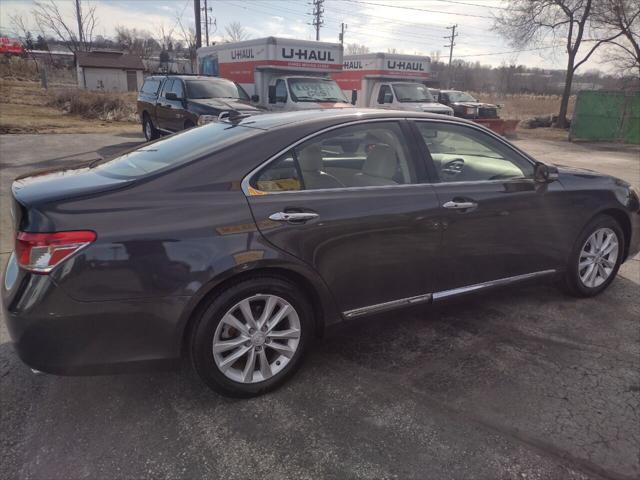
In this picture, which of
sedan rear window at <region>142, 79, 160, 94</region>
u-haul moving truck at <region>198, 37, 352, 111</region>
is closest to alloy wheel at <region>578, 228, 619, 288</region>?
u-haul moving truck at <region>198, 37, 352, 111</region>

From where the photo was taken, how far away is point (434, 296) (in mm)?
3248

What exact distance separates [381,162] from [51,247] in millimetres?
2026

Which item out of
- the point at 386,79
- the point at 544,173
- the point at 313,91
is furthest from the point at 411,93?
the point at 544,173

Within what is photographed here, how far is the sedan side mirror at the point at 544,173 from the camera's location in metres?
3.60

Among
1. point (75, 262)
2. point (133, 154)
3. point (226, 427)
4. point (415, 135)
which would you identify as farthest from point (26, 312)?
point (415, 135)

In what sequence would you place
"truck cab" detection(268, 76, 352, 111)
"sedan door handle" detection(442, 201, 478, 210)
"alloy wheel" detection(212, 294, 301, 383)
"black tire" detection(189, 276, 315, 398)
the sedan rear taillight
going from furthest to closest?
1. "truck cab" detection(268, 76, 352, 111)
2. "sedan door handle" detection(442, 201, 478, 210)
3. "alloy wheel" detection(212, 294, 301, 383)
4. "black tire" detection(189, 276, 315, 398)
5. the sedan rear taillight

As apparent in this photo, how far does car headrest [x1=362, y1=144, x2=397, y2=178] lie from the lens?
317cm

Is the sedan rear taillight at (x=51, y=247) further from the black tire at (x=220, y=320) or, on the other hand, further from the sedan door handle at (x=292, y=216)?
the sedan door handle at (x=292, y=216)

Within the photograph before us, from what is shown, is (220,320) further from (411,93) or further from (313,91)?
(411,93)

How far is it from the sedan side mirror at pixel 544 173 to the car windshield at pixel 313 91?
9.50 metres

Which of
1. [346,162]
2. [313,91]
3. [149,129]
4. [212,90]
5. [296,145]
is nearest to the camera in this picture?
[296,145]

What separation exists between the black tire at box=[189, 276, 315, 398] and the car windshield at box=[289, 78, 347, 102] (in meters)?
10.5

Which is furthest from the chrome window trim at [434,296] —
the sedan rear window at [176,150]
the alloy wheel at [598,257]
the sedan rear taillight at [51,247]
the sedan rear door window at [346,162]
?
the sedan rear taillight at [51,247]

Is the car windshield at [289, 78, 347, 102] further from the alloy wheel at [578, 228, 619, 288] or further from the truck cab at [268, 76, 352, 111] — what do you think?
the alloy wheel at [578, 228, 619, 288]
